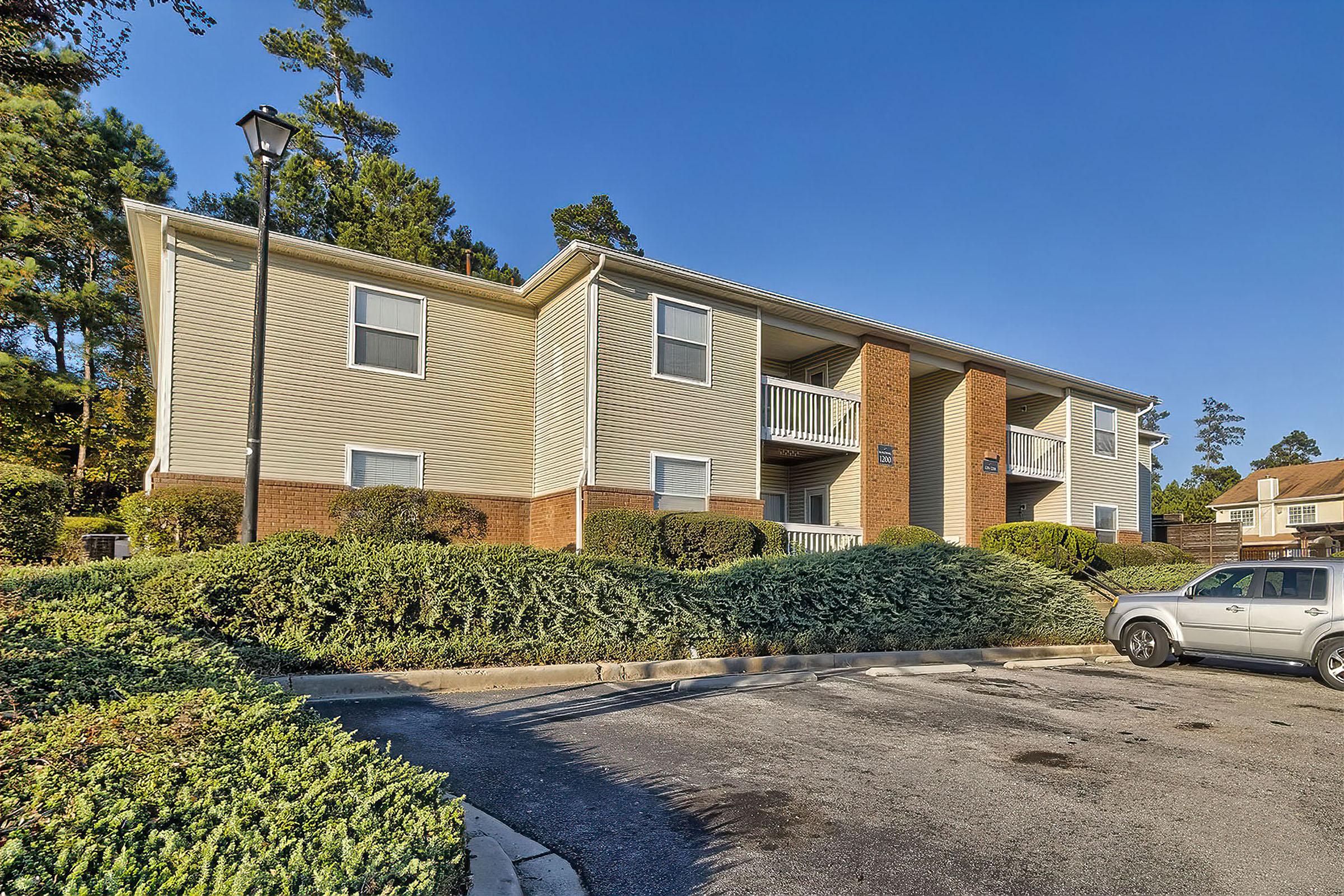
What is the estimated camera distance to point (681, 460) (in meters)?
15.6

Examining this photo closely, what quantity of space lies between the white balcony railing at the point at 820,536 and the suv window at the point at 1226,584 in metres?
6.52

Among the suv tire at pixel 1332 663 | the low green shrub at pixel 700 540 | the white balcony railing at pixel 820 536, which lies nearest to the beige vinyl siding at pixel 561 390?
the low green shrub at pixel 700 540

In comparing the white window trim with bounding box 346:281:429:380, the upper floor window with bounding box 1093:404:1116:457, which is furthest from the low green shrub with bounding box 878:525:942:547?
the white window trim with bounding box 346:281:429:380

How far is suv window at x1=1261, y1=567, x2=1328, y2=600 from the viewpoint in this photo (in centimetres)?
965

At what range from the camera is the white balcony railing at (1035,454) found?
2166cm

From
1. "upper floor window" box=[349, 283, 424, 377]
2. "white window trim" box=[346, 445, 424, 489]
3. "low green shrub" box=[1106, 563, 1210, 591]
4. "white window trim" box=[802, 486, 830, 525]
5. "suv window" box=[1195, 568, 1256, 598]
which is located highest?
"upper floor window" box=[349, 283, 424, 377]

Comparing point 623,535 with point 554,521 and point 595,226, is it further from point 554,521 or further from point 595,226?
point 595,226

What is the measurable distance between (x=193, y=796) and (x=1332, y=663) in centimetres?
1168

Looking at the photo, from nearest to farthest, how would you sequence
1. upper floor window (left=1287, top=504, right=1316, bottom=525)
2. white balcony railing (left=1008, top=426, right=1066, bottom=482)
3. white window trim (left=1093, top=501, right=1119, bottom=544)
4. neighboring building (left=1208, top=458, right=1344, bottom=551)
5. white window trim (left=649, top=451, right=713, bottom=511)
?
white window trim (left=649, top=451, right=713, bottom=511)
white balcony railing (left=1008, top=426, right=1066, bottom=482)
white window trim (left=1093, top=501, right=1119, bottom=544)
neighboring building (left=1208, top=458, right=1344, bottom=551)
upper floor window (left=1287, top=504, right=1316, bottom=525)

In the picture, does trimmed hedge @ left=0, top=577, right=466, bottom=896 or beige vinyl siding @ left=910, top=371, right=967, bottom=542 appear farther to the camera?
beige vinyl siding @ left=910, top=371, right=967, bottom=542

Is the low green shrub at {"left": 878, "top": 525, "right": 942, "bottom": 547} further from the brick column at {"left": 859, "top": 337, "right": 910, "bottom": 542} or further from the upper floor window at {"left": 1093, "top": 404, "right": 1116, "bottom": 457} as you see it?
the upper floor window at {"left": 1093, "top": 404, "right": 1116, "bottom": 457}

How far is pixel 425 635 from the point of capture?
7969 millimetres

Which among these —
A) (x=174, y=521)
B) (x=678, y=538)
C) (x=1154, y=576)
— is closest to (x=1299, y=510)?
(x=1154, y=576)

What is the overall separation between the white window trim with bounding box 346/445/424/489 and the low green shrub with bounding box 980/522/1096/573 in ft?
39.5
